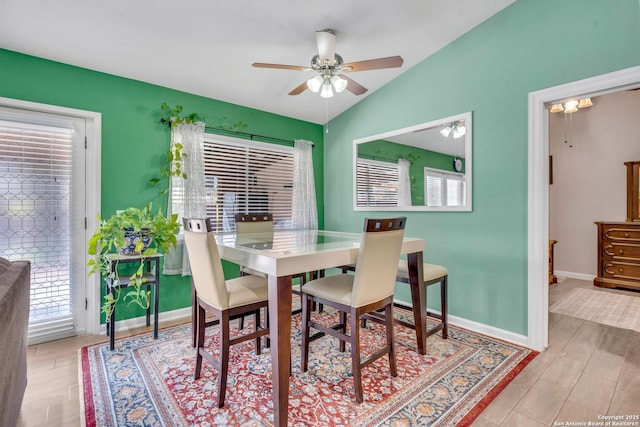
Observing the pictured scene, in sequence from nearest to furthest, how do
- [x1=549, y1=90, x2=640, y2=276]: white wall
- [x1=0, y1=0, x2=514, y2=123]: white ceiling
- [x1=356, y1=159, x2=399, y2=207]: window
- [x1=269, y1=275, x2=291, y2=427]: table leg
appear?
[x1=269, y1=275, x2=291, y2=427]: table leg
[x1=0, y1=0, x2=514, y2=123]: white ceiling
[x1=356, y1=159, x2=399, y2=207]: window
[x1=549, y1=90, x2=640, y2=276]: white wall

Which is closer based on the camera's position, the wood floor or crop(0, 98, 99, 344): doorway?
the wood floor

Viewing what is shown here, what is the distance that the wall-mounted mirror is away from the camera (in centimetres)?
296

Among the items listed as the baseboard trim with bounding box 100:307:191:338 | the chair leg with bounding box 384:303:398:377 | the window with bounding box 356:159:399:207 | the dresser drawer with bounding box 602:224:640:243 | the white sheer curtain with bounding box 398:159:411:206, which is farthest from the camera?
the dresser drawer with bounding box 602:224:640:243

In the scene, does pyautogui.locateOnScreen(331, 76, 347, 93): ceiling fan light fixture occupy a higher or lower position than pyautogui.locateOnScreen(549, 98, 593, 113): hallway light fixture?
lower

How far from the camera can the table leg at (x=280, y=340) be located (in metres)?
1.58

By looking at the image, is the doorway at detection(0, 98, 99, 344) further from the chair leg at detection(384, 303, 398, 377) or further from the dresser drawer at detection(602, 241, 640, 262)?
the dresser drawer at detection(602, 241, 640, 262)

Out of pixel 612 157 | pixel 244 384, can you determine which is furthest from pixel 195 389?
pixel 612 157

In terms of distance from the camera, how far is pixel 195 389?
194cm

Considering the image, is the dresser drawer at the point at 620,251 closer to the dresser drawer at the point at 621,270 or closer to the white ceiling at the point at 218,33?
the dresser drawer at the point at 621,270

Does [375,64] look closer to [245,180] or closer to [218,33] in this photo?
[218,33]

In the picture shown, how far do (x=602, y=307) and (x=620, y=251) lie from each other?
4.07 feet

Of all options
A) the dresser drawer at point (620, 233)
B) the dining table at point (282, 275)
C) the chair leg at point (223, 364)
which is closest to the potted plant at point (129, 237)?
the dining table at point (282, 275)

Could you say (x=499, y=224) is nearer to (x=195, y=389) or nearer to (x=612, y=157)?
(x=195, y=389)

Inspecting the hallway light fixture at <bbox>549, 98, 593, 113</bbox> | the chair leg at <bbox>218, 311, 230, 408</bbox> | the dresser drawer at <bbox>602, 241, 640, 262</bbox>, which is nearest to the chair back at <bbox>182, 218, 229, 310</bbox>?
the chair leg at <bbox>218, 311, 230, 408</bbox>
